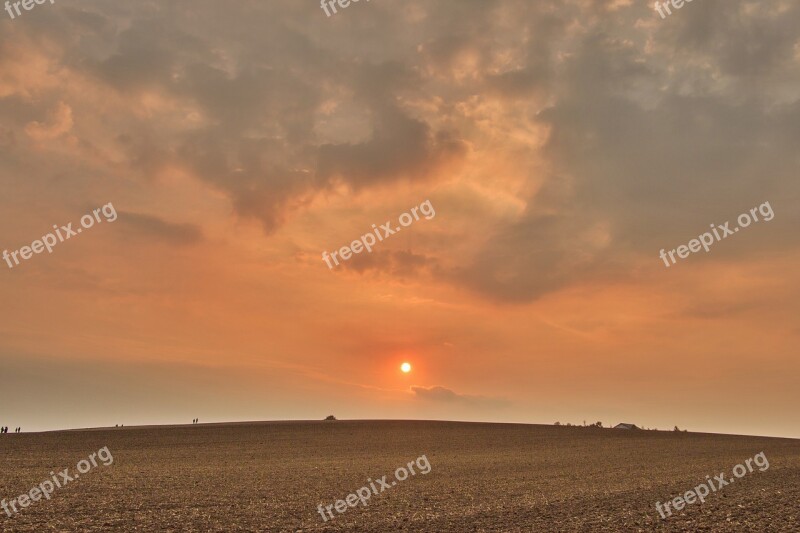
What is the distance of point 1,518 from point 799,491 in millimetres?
38696

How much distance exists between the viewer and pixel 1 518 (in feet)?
85.5

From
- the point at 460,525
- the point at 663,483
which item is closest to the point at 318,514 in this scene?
the point at 460,525

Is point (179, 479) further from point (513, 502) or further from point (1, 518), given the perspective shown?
point (513, 502)

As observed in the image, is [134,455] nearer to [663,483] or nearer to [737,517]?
[663,483]

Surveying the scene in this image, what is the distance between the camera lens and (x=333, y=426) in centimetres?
11081

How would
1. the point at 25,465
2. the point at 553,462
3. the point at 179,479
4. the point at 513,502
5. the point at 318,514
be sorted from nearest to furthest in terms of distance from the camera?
the point at 318,514 < the point at 513,502 < the point at 179,479 < the point at 25,465 < the point at 553,462

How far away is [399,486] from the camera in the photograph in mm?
37906

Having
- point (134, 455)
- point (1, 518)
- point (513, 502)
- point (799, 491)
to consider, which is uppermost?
point (134, 455)

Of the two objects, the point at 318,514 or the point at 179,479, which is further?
the point at 179,479

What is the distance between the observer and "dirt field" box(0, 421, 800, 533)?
2564cm

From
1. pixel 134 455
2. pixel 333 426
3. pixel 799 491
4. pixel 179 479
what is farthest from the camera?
pixel 333 426

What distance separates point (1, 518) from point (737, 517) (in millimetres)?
30402

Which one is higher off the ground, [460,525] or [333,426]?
[333,426]

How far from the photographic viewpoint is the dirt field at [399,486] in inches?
1009
